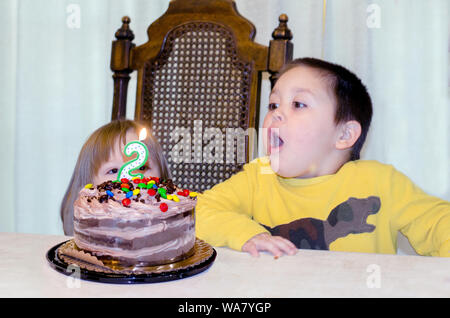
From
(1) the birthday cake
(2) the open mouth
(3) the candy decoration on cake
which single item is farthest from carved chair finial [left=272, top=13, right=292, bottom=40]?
(1) the birthday cake

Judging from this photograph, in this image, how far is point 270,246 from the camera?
2.38 ft

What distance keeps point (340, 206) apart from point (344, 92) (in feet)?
0.99

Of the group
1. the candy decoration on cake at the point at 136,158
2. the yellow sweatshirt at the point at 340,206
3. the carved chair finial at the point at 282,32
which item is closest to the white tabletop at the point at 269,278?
the candy decoration on cake at the point at 136,158

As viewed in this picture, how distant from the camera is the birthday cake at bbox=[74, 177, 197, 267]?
596 millimetres

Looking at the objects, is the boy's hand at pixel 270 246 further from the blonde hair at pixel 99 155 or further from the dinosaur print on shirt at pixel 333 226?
the blonde hair at pixel 99 155

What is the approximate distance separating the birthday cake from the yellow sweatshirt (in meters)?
0.35

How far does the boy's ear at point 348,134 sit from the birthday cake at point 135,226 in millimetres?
678

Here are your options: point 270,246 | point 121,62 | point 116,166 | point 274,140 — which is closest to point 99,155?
point 116,166

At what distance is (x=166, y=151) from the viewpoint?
1.37m

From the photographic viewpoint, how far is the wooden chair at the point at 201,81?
4.30 ft

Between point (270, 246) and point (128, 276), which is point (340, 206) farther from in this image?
point (128, 276)

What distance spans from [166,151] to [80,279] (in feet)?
2.73

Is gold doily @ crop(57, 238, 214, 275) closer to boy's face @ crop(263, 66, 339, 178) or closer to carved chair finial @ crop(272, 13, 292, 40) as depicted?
boy's face @ crop(263, 66, 339, 178)
